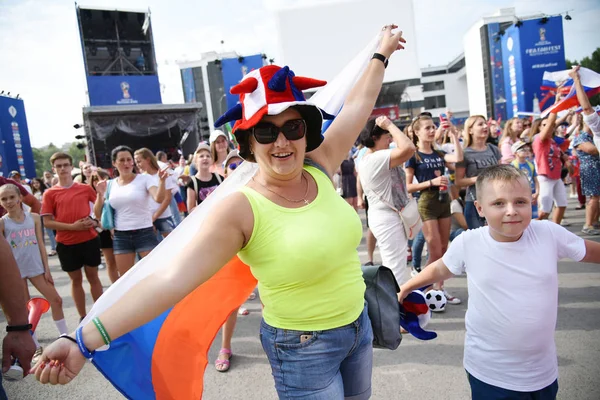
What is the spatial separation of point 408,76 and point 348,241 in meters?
5.63

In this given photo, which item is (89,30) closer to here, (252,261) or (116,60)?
(116,60)

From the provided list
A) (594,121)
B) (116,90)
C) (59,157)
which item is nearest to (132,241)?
(59,157)

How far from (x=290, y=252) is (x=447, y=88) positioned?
270 ft

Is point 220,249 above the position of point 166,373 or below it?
above

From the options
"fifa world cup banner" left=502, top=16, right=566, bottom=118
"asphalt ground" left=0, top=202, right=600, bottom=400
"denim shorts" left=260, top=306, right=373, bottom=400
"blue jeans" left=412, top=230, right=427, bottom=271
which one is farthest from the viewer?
"fifa world cup banner" left=502, top=16, right=566, bottom=118

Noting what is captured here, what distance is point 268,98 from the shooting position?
5.01 feet

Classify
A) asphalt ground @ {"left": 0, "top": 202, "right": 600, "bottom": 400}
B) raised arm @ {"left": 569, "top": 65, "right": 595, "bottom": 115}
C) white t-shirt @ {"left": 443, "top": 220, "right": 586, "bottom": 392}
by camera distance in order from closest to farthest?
white t-shirt @ {"left": 443, "top": 220, "right": 586, "bottom": 392}, asphalt ground @ {"left": 0, "top": 202, "right": 600, "bottom": 400}, raised arm @ {"left": 569, "top": 65, "right": 595, "bottom": 115}

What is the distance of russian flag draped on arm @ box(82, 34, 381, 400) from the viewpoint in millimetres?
1581

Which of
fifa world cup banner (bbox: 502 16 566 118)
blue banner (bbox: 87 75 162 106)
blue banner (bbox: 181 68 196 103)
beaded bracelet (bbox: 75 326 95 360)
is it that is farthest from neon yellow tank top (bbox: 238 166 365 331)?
blue banner (bbox: 181 68 196 103)

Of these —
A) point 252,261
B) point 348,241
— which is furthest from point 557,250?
point 252,261

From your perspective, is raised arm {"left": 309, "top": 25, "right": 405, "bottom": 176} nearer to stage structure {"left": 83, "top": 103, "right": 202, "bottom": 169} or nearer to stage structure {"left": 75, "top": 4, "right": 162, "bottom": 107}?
stage structure {"left": 83, "top": 103, "right": 202, "bottom": 169}

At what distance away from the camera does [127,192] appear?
4.32 metres

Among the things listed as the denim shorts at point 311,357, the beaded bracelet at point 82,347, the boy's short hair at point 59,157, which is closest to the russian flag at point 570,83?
the denim shorts at point 311,357

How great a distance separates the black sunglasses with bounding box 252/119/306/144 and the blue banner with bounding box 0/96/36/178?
63.0 feet
